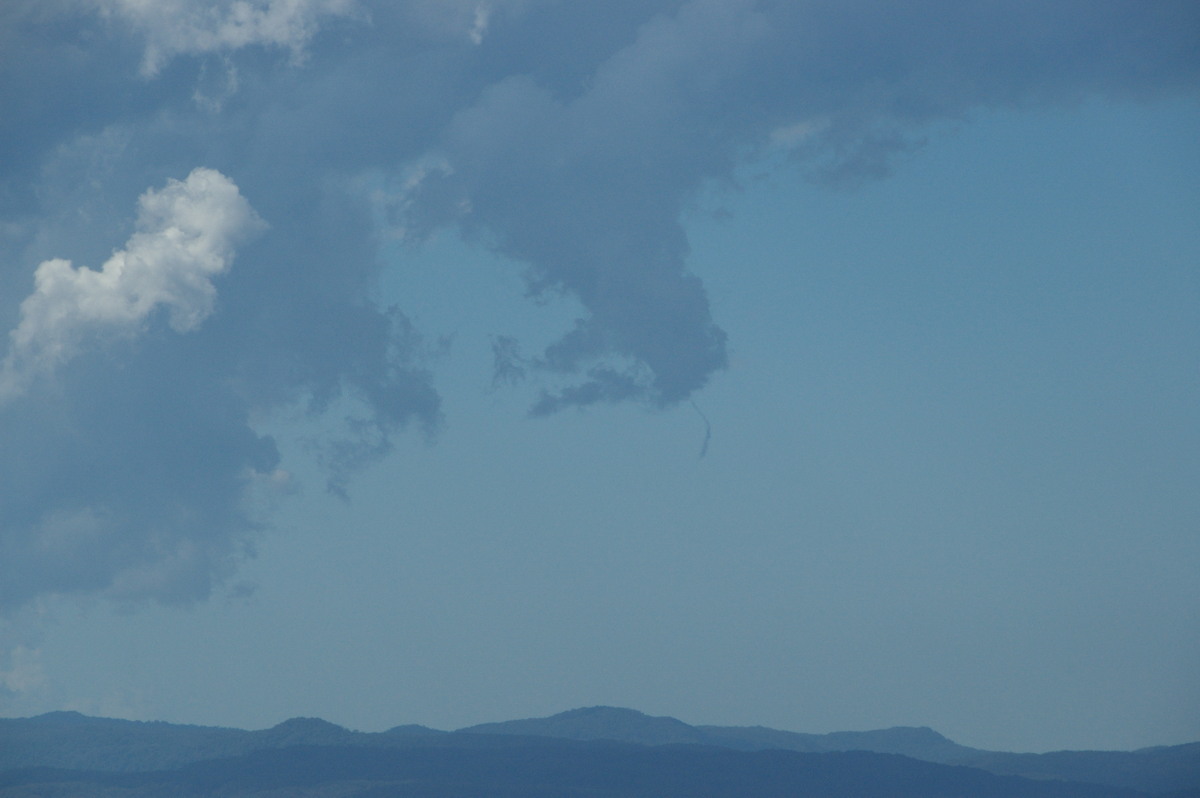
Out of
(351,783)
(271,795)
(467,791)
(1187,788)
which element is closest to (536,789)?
(467,791)

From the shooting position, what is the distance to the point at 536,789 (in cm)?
19338

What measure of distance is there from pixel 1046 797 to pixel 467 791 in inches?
3379

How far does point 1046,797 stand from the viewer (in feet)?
647

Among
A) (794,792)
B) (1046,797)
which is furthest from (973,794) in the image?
(794,792)

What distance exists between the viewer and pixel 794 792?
7657 inches

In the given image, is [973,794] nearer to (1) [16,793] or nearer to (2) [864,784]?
(2) [864,784]

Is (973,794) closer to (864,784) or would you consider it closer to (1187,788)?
(864,784)

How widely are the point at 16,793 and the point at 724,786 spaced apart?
4178 inches

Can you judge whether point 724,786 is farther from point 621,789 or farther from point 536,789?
point 536,789

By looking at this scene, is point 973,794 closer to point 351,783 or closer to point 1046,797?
point 1046,797

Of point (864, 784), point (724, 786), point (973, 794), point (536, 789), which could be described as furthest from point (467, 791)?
point (973, 794)

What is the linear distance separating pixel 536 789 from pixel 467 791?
1022 centimetres

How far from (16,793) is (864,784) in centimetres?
12675

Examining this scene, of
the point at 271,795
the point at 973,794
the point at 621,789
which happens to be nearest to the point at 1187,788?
the point at 973,794
